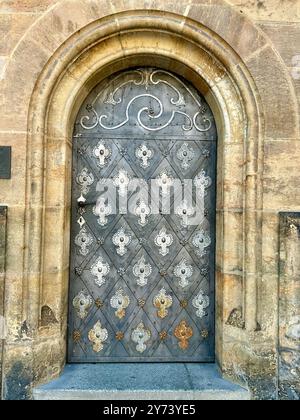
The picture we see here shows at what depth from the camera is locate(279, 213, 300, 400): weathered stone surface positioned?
2.49 meters

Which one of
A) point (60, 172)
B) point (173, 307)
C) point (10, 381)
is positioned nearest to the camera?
point (10, 381)

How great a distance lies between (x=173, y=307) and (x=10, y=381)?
143cm

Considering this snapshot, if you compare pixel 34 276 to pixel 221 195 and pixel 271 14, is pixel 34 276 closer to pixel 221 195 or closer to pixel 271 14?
pixel 221 195

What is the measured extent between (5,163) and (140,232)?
1.26 m

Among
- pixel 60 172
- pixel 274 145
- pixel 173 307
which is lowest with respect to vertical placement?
pixel 173 307

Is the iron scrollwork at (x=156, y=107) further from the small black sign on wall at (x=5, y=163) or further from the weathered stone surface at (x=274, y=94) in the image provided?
the small black sign on wall at (x=5, y=163)

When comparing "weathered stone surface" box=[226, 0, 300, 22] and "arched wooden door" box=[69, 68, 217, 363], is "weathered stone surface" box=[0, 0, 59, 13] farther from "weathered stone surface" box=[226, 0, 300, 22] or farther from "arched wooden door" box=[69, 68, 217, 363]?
"weathered stone surface" box=[226, 0, 300, 22]

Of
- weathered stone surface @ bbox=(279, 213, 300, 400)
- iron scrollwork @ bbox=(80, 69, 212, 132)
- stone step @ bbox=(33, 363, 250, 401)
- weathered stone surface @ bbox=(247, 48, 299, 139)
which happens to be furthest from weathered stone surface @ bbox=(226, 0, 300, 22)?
stone step @ bbox=(33, 363, 250, 401)

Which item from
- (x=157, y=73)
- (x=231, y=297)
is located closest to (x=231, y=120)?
(x=157, y=73)

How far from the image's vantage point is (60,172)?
8.59 ft

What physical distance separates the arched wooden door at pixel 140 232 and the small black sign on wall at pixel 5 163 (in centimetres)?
58

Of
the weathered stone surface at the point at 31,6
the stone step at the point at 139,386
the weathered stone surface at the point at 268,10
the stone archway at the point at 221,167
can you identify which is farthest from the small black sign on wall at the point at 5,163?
the weathered stone surface at the point at 268,10

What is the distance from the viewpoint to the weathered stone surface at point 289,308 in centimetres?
249

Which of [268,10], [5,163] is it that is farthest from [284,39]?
[5,163]
